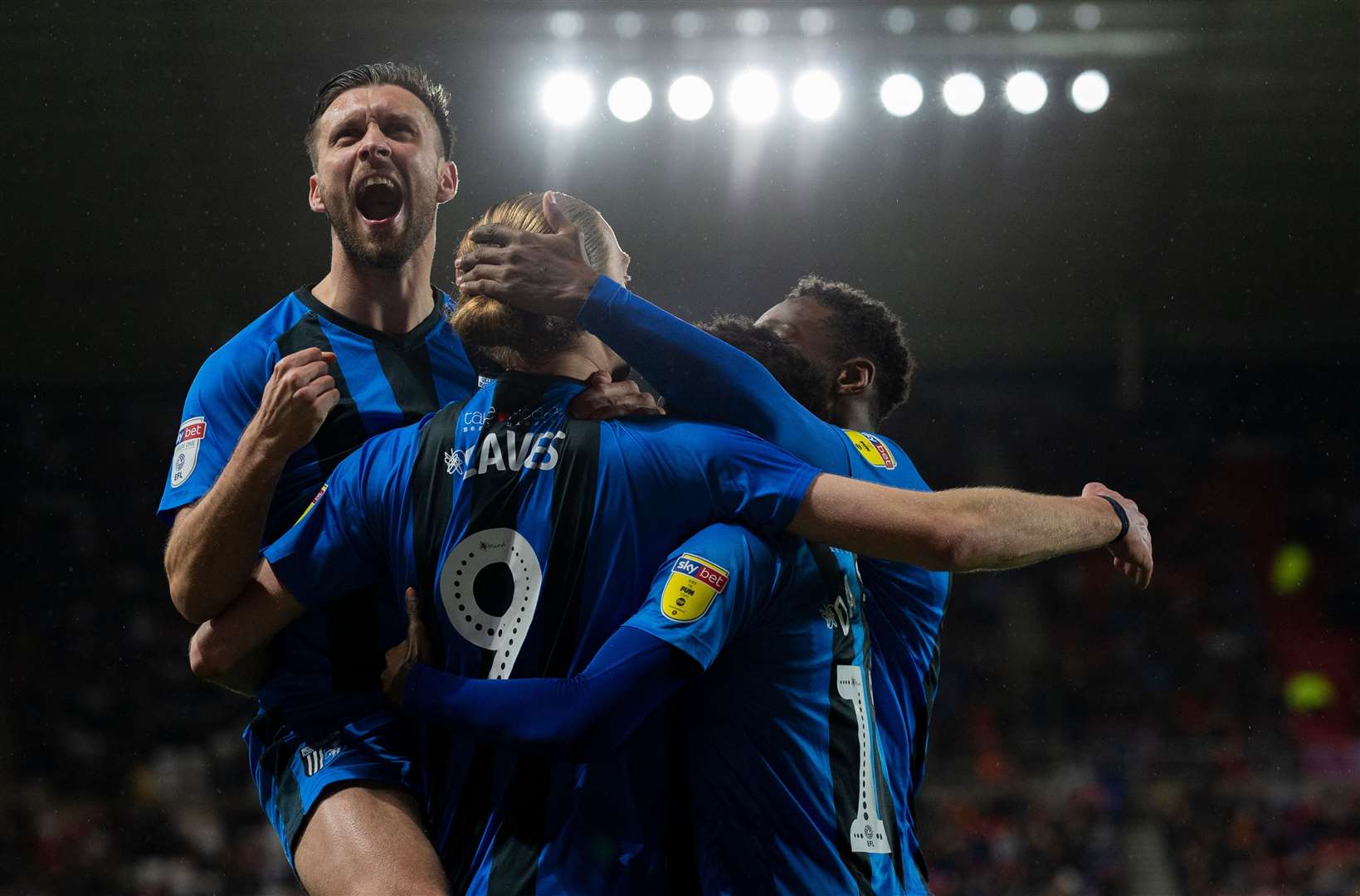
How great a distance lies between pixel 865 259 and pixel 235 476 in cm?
965

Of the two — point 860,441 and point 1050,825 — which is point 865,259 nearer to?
point 1050,825

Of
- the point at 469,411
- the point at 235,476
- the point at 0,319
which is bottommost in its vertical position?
the point at 0,319

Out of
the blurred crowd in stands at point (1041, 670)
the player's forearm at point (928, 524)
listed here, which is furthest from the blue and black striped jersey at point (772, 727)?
the blurred crowd in stands at point (1041, 670)

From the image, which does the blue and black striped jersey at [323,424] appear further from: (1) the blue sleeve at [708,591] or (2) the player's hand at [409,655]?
(1) the blue sleeve at [708,591]

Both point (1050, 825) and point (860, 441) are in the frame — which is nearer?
point (860, 441)

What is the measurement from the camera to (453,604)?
2301mm

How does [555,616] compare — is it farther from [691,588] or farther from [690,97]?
[690,97]

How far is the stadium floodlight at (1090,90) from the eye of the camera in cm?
1030

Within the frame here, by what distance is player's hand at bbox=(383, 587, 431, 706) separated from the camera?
2.36 m

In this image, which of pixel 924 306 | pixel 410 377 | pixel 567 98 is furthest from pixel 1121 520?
pixel 924 306

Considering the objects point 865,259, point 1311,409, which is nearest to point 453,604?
point 865,259

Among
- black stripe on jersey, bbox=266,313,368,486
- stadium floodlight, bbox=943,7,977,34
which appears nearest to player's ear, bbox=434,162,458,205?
black stripe on jersey, bbox=266,313,368,486

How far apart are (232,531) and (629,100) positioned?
848cm

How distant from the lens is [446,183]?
343 cm
